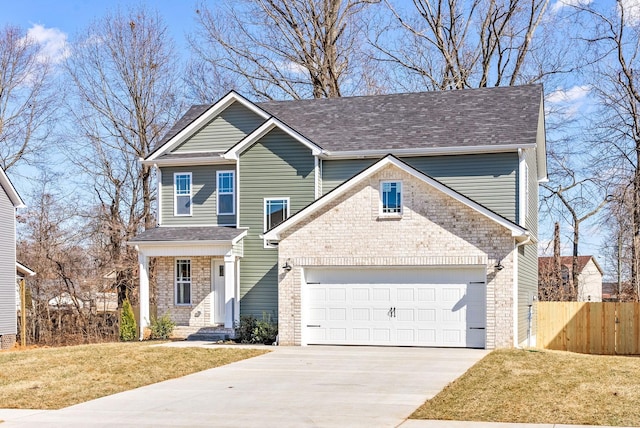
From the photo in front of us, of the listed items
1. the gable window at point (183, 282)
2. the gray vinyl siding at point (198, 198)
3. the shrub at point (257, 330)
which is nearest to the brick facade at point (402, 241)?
the shrub at point (257, 330)

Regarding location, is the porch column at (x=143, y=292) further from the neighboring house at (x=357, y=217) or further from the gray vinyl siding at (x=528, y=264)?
the gray vinyl siding at (x=528, y=264)

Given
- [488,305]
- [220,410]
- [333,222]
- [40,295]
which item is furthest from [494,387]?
[40,295]

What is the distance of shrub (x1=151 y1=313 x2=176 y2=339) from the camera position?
29.1 m

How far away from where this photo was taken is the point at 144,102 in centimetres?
4216

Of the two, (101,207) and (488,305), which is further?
(101,207)

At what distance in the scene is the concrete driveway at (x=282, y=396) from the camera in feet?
42.7

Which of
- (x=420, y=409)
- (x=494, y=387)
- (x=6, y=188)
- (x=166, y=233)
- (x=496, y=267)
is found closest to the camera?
(x=420, y=409)

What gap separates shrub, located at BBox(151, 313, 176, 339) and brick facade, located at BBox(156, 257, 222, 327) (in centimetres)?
68

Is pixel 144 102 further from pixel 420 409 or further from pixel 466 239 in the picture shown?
pixel 420 409

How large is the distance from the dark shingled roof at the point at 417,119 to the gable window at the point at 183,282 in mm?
4904

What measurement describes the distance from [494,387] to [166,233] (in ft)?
53.6

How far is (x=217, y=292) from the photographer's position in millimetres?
29781

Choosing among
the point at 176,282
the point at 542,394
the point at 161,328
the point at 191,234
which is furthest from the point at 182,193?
the point at 542,394

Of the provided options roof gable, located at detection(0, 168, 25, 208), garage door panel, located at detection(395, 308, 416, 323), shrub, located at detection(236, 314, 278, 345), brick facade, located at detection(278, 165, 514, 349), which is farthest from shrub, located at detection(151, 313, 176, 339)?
roof gable, located at detection(0, 168, 25, 208)
